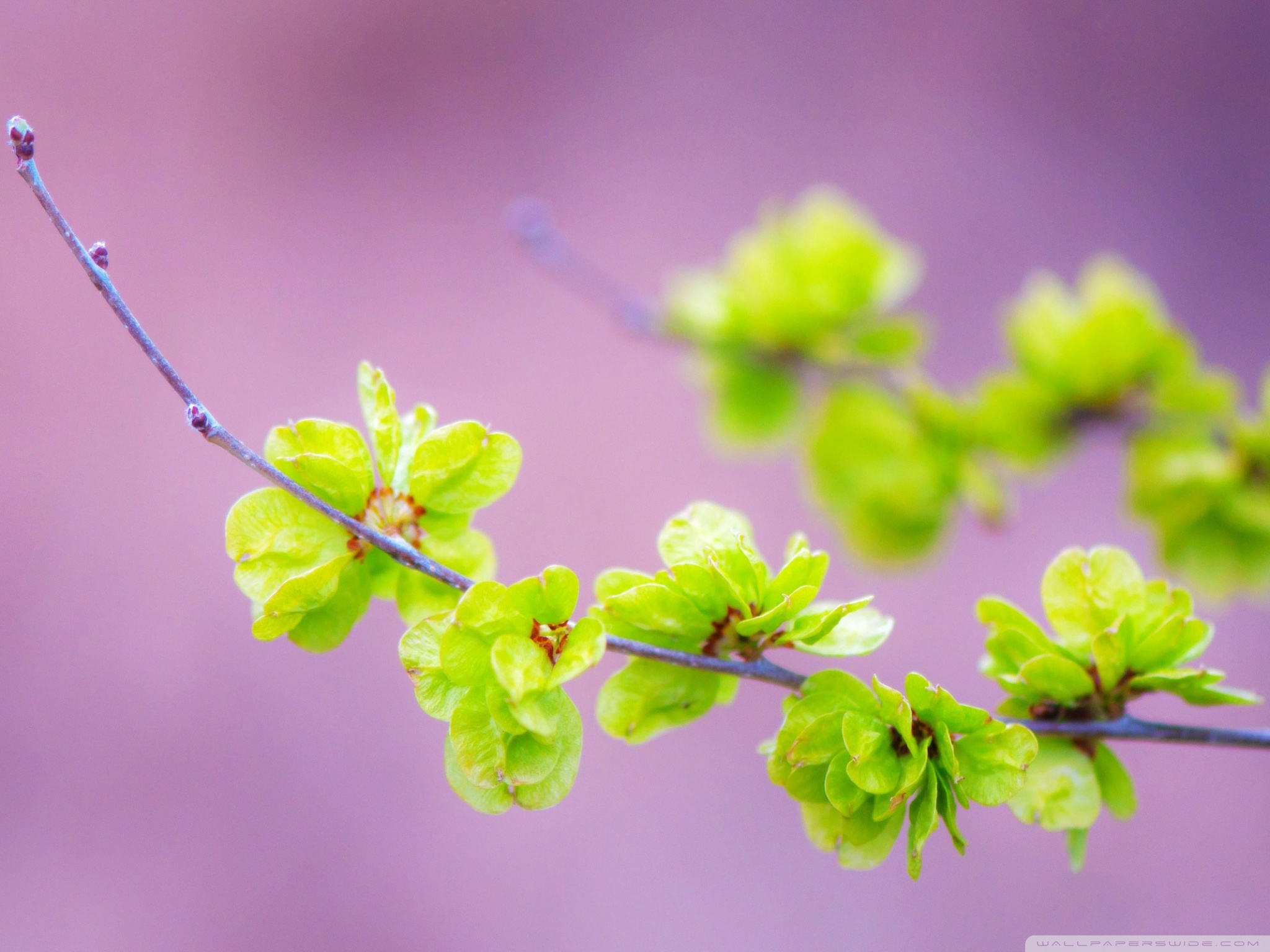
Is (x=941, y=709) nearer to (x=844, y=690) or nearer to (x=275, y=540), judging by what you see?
(x=844, y=690)

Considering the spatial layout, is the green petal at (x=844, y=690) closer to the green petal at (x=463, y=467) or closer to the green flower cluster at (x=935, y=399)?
the green petal at (x=463, y=467)

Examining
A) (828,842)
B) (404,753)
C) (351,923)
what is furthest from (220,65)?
(828,842)

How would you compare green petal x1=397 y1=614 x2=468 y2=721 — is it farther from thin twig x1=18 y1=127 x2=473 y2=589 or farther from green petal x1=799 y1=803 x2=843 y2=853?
green petal x1=799 y1=803 x2=843 y2=853

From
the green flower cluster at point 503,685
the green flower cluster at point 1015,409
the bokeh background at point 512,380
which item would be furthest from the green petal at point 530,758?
the bokeh background at point 512,380

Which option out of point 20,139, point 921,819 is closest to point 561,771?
point 921,819

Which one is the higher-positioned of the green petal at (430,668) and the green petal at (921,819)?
the green petal at (921,819)

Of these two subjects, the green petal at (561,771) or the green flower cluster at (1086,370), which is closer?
the green petal at (561,771)
